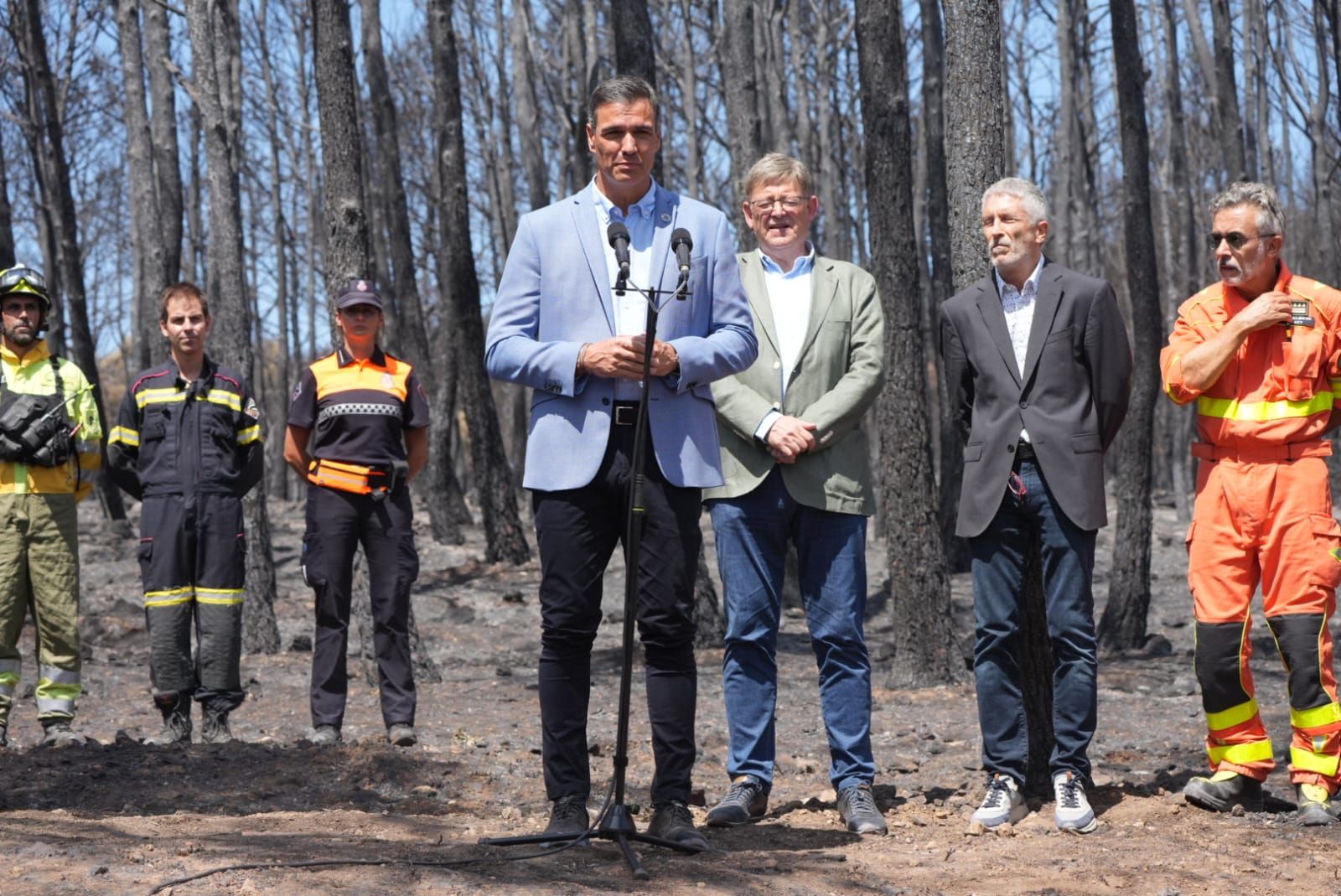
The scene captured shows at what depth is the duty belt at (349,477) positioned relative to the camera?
7.11 meters

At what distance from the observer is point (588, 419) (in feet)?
15.0

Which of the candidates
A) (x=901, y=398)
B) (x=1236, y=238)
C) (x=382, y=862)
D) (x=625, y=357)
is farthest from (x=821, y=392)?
(x=901, y=398)

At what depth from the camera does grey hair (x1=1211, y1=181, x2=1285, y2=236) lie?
17.7 ft

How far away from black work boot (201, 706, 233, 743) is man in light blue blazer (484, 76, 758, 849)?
312cm

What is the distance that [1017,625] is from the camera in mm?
5340

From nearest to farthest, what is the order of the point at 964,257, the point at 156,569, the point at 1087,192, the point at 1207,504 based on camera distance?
the point at 1207,504
the point at 964,257
the point at 156,569
the point at 1087,192

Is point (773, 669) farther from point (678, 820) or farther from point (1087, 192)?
point (1087, 192)

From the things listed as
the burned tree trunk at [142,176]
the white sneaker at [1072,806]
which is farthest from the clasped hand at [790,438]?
the burned tree trunk at [142,176]

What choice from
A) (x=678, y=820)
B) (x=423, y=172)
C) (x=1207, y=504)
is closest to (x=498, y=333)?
(x=678, y=820)

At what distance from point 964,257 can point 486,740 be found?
359 centimetres

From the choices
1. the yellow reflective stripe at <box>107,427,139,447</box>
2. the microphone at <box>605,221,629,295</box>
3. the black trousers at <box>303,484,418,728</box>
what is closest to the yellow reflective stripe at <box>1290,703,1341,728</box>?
the microphone at <box>605,221,629,295</box>

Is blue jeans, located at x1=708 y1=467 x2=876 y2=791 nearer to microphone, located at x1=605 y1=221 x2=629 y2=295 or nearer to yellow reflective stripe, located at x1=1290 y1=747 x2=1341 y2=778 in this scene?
microphone, located at x1=605 y1=221 x2=629 y2=295

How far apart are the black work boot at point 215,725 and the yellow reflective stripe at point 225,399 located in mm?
1480

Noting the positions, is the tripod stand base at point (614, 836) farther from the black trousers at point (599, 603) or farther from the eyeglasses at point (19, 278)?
the eyeglasses at point (19, 278)
